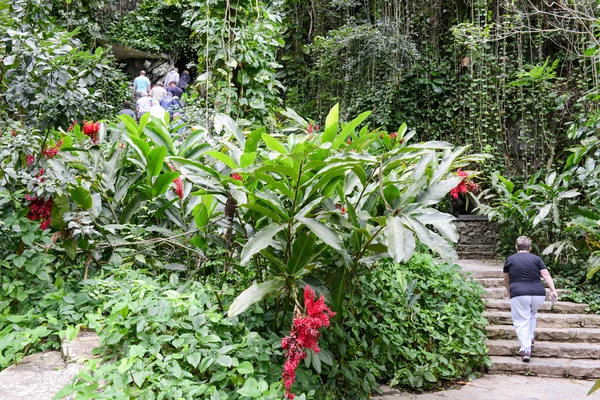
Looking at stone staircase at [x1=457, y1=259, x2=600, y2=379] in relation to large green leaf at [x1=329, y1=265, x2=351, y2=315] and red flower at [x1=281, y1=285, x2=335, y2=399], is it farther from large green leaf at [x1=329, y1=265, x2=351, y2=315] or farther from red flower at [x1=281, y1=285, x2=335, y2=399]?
red flower at [x1=281, y1=285, x2=335, y2=399]

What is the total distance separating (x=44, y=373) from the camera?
2.30 metres

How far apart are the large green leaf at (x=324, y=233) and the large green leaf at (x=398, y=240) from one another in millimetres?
220

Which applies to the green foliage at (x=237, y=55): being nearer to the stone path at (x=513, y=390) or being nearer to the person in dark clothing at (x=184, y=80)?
the stone path at (x=513, y=390)

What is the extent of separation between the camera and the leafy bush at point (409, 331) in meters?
3.33

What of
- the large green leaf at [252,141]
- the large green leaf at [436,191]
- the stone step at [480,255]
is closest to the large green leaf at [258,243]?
the large green leaf at [252,141]

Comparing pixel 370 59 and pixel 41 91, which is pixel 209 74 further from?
pixel 370 59

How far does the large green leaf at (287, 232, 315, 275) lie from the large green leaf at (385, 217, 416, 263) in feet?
1.36

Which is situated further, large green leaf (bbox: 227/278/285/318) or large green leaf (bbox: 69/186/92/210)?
large green leaf (bbox: 69/186/92/210)

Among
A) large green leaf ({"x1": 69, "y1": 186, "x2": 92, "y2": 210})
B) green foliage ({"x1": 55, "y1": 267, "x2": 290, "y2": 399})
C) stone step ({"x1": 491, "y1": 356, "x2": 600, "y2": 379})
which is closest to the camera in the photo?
green foliage ({"x1": 55, "y1": 267, "x2": 290, "y2": 399})

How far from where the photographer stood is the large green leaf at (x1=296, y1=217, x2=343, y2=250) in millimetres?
2328

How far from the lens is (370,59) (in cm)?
1009

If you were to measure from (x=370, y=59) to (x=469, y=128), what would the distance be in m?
2.28

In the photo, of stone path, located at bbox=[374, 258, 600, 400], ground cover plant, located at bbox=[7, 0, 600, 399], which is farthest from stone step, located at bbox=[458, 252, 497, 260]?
ground cover plant, located at bbox=[7, 0, 600, 399]

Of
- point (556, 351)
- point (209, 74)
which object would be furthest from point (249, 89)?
point (556, 351)
